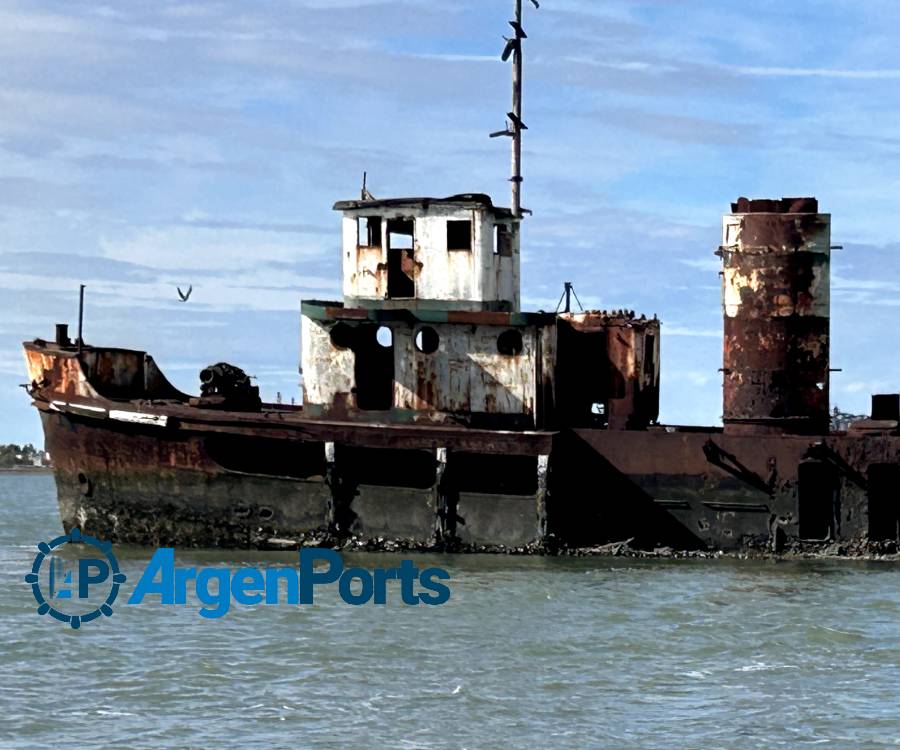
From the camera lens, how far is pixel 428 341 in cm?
2342

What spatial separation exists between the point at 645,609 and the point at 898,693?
4236mm

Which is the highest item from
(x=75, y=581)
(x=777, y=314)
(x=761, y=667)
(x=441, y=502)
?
(x=777, y=314)

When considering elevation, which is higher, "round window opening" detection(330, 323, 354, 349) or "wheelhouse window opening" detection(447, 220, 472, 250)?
"wheelhouse window opening" detection(447, 220, 472, 250)

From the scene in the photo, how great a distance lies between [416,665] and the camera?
16.5 m

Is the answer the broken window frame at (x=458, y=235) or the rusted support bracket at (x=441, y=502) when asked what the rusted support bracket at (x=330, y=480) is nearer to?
the rusted support bracket at (x=441, y=502)

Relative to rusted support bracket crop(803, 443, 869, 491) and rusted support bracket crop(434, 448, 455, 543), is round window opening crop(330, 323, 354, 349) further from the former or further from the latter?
rusted support bracket crop(803, 443, 869, 491)

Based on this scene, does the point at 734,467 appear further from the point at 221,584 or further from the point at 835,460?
the point at 221,584

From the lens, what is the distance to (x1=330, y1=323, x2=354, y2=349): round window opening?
23.6m

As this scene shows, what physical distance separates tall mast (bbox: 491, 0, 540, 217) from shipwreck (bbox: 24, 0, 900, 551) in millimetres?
1219

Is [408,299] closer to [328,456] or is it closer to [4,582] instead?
[328,456]

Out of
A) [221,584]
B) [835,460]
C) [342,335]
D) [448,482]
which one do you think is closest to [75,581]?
[221,584]

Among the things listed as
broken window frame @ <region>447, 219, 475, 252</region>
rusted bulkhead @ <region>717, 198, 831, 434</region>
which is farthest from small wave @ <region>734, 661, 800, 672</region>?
broken window frame @ <region>447, 219, 475, 252</region>

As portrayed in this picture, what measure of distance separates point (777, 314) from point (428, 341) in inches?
183

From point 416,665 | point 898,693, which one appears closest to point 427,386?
point 416,665
